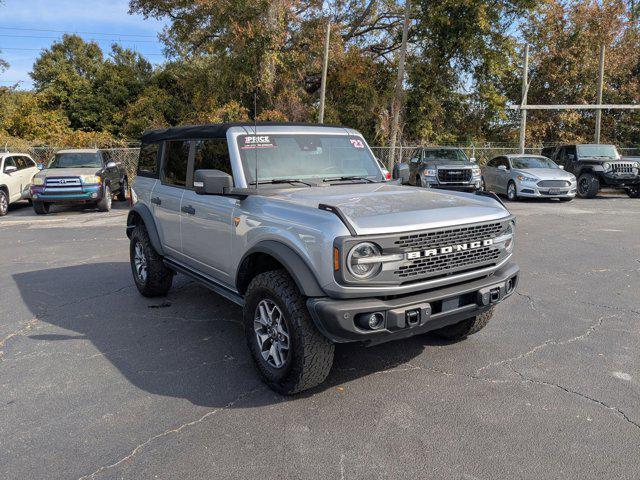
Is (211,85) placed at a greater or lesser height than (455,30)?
lesser

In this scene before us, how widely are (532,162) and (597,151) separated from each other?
10.1 feet

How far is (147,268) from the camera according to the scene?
19.1ft

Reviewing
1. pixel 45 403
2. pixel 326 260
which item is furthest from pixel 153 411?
pixel 326 260

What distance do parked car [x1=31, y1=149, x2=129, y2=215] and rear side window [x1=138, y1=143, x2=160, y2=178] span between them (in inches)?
309

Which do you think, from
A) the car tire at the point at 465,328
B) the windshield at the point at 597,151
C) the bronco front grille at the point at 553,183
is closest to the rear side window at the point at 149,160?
the car tire at the point at 465,328

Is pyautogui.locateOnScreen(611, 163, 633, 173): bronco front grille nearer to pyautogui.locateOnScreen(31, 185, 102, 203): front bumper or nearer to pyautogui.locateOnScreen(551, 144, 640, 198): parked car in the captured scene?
pyautogui.locateOnScreen(551, 144, 640, 198): parked car

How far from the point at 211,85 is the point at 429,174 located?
13.1m

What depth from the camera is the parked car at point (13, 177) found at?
14.7 meters

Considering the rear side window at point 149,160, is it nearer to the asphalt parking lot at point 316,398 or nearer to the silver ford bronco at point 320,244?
the silver ford bronco at point 320,244

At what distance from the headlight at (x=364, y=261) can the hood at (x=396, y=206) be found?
100 millimetres

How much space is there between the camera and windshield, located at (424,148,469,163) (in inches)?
687

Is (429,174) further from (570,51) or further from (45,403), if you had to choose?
(570,51)

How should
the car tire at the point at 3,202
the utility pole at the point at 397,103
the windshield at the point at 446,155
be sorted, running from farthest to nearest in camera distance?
the utility pole at the point at 397,103 < the windshield at the point at 446,155 < the car tire at the point at 3,202

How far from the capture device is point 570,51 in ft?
102
